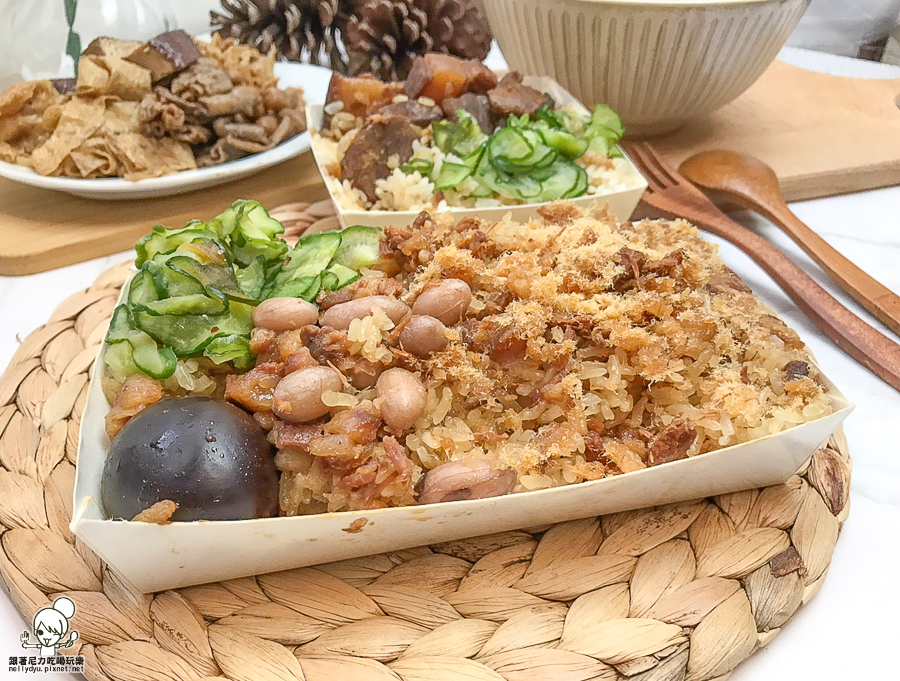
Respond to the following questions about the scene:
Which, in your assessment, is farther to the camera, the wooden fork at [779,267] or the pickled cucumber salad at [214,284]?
the wooden fork at [779,267]

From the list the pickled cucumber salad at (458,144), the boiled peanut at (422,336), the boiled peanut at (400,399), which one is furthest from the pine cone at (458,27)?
the boiled peanut at (400,399)

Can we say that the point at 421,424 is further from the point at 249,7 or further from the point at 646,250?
the point at 249,7

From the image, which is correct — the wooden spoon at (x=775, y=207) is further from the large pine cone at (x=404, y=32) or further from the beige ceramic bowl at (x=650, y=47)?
the large pine cone at (x=404, y=32)

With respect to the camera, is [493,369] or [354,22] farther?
[354,22]

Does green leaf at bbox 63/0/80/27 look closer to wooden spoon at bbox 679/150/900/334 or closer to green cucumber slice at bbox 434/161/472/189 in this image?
green cucumber slice at bbox 434/161/472/189

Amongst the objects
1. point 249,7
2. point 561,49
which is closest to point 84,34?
point 249,7
